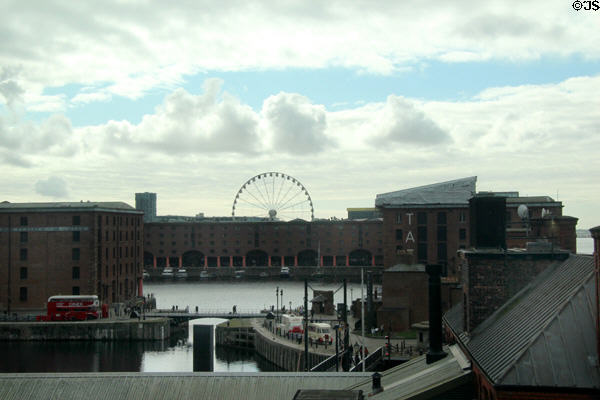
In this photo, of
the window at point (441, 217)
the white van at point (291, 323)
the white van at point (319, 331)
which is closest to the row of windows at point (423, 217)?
the window at point (441, 217)

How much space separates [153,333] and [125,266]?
22.8m

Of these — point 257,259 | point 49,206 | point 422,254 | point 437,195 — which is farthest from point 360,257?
point 49,206

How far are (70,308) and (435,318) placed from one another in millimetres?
61863

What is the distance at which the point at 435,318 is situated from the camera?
83.5 ft

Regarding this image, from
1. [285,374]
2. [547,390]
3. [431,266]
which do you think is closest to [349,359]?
[285,374]

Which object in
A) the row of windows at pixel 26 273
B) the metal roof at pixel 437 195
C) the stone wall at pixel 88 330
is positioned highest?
the metal roof at pixel 437 195

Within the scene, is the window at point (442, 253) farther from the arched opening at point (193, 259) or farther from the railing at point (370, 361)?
the arched opening at point (193, 259)

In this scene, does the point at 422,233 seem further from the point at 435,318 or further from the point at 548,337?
the point at 548,337

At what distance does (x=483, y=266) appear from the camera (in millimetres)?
22984

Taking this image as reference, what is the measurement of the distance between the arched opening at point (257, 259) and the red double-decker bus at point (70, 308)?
10633 centimetres

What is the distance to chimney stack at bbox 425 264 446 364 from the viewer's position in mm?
24938

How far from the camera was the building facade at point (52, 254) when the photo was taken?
87.2m

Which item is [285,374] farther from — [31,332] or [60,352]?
[31,332]

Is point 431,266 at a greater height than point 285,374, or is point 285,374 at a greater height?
point 431,266
